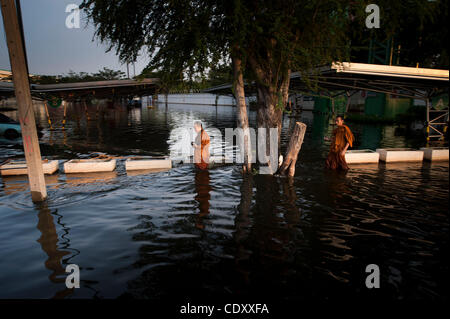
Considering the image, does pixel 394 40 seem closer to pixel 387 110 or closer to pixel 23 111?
pixel 387 110

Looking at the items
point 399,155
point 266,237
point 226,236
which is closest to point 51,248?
point 226,236

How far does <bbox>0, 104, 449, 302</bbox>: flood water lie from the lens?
3.76 metres

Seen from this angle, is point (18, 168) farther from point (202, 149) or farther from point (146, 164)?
point (202, 149)

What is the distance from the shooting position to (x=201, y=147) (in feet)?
30.8

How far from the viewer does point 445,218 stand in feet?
20.0

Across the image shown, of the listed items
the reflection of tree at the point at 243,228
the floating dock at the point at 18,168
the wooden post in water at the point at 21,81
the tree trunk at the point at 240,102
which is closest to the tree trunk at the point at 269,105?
the tree trunk at the point at 240,102

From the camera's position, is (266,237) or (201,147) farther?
(201,147)

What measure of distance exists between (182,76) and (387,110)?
29852 mm

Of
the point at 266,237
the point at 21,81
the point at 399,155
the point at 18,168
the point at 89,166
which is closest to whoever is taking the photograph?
the point at 266,237

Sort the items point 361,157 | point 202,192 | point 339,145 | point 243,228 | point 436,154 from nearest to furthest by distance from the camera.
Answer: point 243,228 → point 202,192 → point 339,145 → point 361,157 → point 436,154

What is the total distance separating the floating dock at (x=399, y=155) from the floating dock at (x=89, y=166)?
441 inches

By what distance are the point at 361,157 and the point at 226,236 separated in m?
8.95

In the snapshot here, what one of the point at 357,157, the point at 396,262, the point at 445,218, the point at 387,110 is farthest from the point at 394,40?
the point at 396,262

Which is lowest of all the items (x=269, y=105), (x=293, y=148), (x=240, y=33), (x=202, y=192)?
(x=202, y=192)
